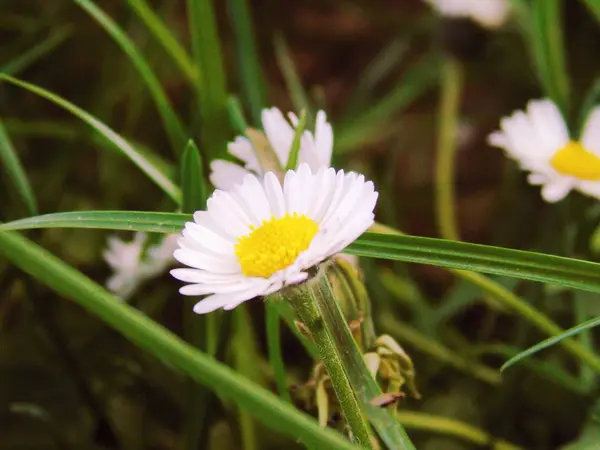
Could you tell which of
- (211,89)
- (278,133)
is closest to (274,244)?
(278,133)

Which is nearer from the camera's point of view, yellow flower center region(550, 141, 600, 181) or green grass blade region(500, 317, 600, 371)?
green grass blade region(500, 317, 600, 371)

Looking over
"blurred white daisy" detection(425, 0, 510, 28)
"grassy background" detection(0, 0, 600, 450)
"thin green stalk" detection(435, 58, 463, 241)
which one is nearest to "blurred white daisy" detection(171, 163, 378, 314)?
"grassy background" detection(0, 0, 600, 450)

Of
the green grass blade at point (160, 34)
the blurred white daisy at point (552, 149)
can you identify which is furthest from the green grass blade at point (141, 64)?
the blurred white daisy at point (552, 149)

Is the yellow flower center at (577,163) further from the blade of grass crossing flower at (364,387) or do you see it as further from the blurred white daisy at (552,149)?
the blade of grass crossing flower at (364,387)

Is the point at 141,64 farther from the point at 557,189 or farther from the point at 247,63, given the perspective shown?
the point at 557,189

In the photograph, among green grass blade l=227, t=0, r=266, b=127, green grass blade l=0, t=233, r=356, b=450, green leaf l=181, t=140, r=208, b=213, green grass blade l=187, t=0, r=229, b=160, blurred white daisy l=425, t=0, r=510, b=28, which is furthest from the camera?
blurred white daisy l=425, t=0, r=510, b=28

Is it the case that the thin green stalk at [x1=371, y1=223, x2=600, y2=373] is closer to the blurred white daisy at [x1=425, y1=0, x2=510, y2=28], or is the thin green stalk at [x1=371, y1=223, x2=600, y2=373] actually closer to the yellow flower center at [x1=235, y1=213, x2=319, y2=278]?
the yellow flower center at [x1=235, y1=213, x2=319, y2=278]

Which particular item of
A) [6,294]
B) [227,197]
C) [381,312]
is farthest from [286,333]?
[227,197]
